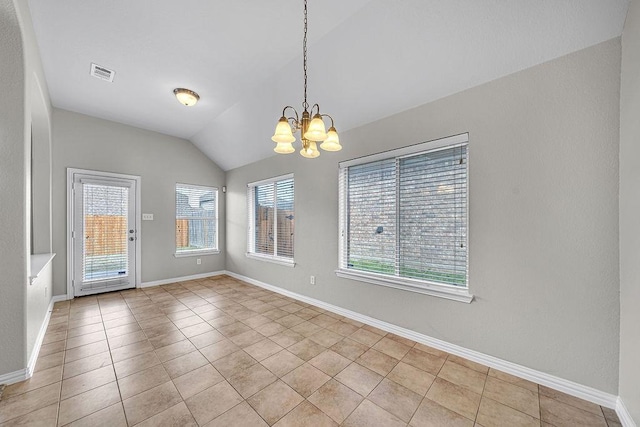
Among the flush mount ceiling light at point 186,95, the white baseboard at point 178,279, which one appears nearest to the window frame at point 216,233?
the white baseboard at point 178,279

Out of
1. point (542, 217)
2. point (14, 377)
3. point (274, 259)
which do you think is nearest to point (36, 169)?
point (14, 377)

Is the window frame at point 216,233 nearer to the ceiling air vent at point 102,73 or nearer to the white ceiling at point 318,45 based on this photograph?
the white ceiling at point 318,45

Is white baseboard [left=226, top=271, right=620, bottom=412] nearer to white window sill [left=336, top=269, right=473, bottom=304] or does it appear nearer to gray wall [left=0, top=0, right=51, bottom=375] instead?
white window sill [left=336, top=269, right=473, bottom=304]

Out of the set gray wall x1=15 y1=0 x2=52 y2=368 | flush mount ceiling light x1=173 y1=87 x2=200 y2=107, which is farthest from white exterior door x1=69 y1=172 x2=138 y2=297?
flush mount ceiling light x1=173 y1=87 x2=200 y2=107

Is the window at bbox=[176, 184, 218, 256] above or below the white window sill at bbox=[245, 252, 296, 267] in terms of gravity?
above

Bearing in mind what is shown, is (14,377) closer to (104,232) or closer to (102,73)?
(104,232)

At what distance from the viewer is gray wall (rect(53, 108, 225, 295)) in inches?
153

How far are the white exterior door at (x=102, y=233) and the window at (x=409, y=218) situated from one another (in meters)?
3.97

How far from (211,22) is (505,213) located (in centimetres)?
304

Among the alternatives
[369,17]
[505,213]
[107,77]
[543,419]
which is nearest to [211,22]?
[369,17]

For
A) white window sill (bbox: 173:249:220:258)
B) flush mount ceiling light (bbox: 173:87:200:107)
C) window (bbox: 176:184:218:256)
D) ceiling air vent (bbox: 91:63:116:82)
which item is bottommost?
white window sill (bbox: 173:249:220:258)

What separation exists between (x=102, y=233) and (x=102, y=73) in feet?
8.86

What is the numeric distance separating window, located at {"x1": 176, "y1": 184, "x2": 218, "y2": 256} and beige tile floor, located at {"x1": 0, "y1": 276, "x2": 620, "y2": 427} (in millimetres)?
2254

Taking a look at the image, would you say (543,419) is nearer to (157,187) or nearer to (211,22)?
(211,22)
